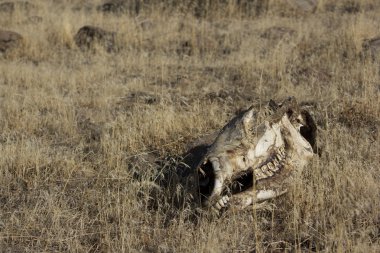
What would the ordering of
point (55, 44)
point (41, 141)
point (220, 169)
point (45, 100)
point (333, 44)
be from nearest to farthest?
point (220, 169), point (41, 141), point (45, 100), point (333, 44), point (55, 44)

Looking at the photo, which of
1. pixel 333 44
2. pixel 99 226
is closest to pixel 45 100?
pixel 99 226

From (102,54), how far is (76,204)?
558 cm

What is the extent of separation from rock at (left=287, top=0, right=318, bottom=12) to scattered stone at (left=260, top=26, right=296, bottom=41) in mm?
1848

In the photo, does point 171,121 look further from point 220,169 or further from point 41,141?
point 220,169

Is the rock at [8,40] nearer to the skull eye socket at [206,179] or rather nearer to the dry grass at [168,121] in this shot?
the dry grass at [168,121]

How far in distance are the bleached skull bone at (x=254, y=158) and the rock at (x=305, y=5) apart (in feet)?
25.8

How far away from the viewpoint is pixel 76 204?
4.41 meters

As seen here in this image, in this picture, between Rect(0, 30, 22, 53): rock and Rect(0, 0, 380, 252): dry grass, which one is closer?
Rect(0, 0, 380, 252): dry grass

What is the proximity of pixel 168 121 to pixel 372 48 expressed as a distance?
4.20 metres

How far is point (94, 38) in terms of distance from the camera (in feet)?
33.3

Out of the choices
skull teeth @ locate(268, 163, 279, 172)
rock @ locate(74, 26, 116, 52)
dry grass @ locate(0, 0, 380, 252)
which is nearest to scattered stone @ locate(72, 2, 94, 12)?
dry grass @ locate(0, 0, 380, 252)

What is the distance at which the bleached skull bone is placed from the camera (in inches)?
157

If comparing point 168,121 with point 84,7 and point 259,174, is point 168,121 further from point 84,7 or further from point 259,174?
point 84,7

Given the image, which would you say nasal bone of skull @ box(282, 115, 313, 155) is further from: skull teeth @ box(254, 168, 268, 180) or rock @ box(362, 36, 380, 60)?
rock @ box(362, 36, 380, 60)
